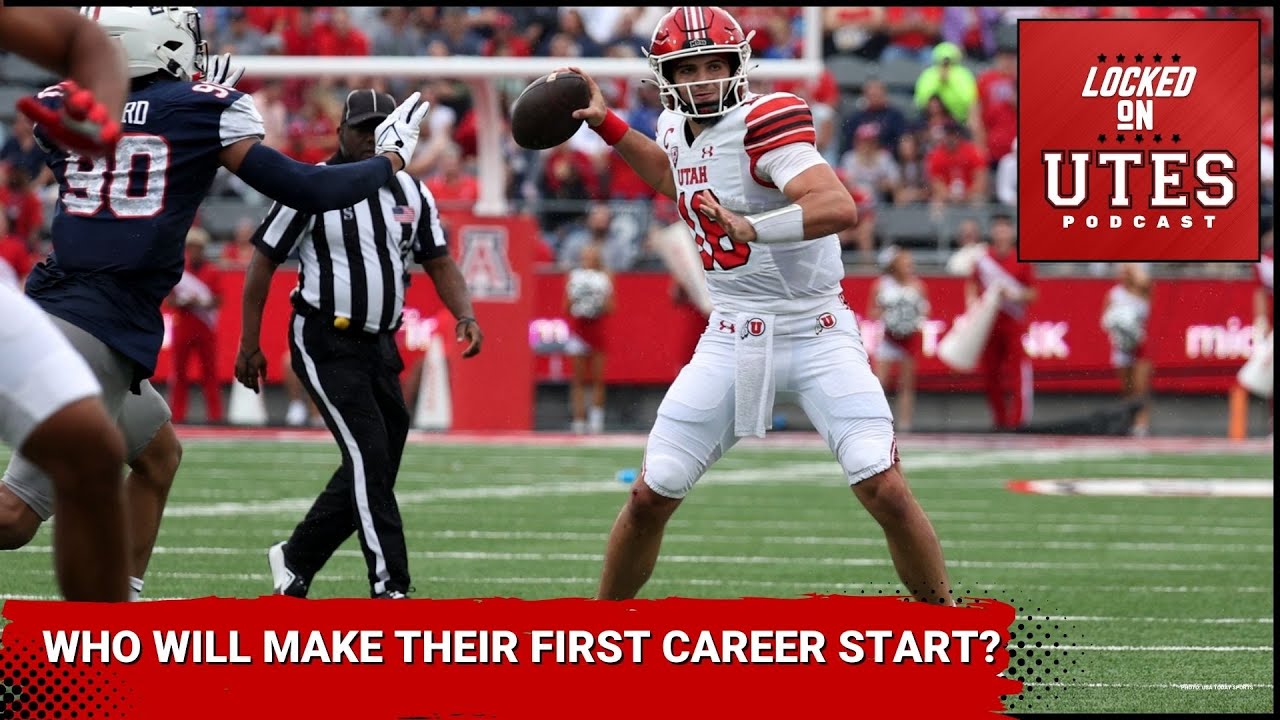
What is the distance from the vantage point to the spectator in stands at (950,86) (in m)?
18.2

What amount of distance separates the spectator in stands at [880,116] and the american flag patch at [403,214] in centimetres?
1227

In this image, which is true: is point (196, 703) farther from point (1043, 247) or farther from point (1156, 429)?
point (1156, 429)

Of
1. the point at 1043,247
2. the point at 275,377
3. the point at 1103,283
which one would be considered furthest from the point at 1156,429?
the point at 1043,247

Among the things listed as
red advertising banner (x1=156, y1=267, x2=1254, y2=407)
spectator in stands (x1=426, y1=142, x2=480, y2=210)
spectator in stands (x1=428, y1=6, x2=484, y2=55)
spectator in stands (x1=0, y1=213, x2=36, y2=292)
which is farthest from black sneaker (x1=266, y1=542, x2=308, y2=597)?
spectator in stands (x1=428, y1=6, x2=484, y2=55)

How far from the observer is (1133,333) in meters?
15.9

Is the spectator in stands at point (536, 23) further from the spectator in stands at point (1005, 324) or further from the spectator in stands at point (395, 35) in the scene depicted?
the spectator in stands at point (1005, 324)

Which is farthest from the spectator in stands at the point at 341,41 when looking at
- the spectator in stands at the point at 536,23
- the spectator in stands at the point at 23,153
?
the spectator in stands at the point at 23,153

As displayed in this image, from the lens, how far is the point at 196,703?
397 cm

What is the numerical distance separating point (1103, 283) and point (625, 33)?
492 centimetres

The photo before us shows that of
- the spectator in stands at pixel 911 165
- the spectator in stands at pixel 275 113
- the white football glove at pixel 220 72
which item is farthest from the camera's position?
the spectator in stands at pixel 911 165

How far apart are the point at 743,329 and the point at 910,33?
1492cm

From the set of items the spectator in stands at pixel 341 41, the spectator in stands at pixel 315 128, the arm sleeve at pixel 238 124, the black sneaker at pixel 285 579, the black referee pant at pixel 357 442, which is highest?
the spectator in stands at pixel 341 41

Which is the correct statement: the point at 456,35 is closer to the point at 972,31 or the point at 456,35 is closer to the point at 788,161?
the point at 972,31

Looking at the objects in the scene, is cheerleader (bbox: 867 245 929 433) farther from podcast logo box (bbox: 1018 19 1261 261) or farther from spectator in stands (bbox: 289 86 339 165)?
podcast logo box (bbox: 1018 19 1261 261)
